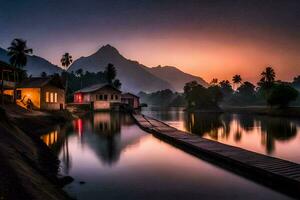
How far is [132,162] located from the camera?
22.3 m

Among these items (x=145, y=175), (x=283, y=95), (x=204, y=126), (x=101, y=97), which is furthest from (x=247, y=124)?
(x=145, y=175)

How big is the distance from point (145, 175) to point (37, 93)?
39726mm

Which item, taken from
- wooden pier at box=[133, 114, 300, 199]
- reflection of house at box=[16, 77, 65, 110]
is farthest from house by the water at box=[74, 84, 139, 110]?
wooden pier at box=[133, 114, 300, 199]

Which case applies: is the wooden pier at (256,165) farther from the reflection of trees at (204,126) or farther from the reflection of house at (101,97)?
the reflection of house at (101,97)

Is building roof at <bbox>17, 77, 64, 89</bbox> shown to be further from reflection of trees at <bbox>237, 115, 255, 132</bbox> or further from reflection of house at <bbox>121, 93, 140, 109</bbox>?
reflection of house at <bbox>121, 93, 140, 109</bbox>

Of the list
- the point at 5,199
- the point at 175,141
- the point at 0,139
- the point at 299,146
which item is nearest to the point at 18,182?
the point at 5,199

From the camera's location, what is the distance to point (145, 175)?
18375 mm

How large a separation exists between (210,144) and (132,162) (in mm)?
7524

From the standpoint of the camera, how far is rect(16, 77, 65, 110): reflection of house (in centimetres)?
5247

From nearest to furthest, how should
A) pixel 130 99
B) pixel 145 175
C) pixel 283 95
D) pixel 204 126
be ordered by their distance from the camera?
pixel 145 175, pixel 204 126, pixel 283 95, pixel 130 99

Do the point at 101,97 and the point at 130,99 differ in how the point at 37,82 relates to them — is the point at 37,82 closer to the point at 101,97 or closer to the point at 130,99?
the point at 101,97

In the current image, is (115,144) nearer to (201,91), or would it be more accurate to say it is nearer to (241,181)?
(241,181)

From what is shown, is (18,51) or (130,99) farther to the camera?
(130,99)

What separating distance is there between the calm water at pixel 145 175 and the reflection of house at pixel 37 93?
25.1m
